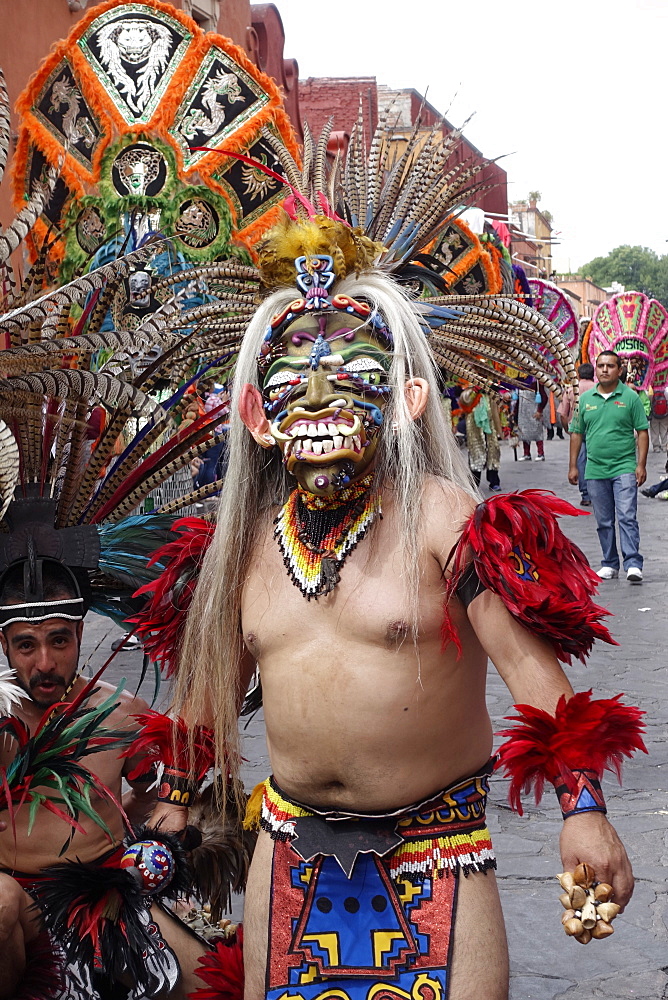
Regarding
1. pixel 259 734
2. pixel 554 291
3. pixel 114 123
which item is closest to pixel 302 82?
pixel 554 291

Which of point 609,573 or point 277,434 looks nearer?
point 277,434

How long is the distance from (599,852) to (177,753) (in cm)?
108

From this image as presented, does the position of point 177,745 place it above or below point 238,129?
below

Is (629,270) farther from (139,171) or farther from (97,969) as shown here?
(97,969)

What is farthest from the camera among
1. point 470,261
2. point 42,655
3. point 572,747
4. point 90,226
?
point 90,226

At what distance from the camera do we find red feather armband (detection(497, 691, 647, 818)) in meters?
2.10

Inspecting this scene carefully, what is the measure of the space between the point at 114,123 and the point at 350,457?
4799 millimetres

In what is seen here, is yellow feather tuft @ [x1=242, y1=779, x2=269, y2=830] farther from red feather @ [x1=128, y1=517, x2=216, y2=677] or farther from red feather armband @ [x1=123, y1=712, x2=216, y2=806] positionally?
red feather @ [x1=128, y1=517, x2=216, y2=677]

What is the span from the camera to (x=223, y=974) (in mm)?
2672

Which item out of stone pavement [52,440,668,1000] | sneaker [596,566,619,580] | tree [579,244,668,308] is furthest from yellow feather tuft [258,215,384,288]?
tree [579,244,668,308]

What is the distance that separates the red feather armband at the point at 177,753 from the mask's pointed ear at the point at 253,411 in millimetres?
713

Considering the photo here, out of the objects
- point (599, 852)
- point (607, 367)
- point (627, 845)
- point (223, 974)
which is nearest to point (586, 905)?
point (599, 852)

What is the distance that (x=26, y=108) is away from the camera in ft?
20.4

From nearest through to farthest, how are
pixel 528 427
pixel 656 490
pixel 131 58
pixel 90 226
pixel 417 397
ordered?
pixel 417 397, pixel 90 226, pixel 131 58, pixel 656 490, pixel 528 427
